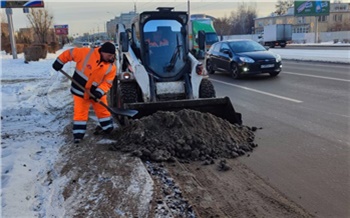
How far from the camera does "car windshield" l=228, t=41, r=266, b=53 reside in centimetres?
1435

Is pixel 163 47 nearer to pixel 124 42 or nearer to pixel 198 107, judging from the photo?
pixel 124 42

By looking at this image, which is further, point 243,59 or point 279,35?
point 279,35

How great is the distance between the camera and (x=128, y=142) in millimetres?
5309

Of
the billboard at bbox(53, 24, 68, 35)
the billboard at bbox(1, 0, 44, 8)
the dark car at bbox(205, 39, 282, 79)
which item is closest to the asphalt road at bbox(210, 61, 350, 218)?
the dark car at bbox(205, 39, 282, 79)

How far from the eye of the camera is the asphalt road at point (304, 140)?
153 inches

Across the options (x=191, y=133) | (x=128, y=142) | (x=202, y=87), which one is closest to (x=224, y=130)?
(x=191, y=133)

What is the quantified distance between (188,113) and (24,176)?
2.63 metres

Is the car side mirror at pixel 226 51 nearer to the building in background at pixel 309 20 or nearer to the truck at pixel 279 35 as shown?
the truck at pixel 279 35

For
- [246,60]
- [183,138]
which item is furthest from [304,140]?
[246,60]

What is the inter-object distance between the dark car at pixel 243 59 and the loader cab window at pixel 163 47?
6.36 meters

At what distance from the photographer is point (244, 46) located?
14570 mm

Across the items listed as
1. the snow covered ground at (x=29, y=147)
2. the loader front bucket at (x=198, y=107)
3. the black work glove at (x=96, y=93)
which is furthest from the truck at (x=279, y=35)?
the black work glove at (x=96, y=93)

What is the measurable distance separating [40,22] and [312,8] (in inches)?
1627

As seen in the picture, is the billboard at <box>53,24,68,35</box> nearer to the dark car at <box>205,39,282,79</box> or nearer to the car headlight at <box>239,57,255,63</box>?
the dark car at <box>205,39,282,79</box>
